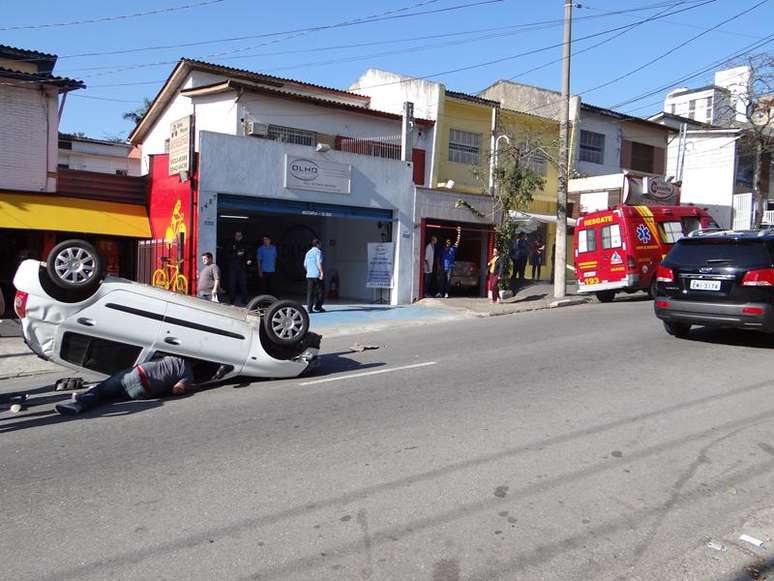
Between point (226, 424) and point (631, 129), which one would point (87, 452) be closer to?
point (226, 424)

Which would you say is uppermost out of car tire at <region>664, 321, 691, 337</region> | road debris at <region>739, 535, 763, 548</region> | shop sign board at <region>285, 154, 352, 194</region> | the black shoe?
shop sign board at <region>285, 154, 352, 194</region>

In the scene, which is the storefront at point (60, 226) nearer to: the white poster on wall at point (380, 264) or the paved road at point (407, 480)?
the white poster on wall at point (380, 264)

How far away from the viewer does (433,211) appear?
19703 mm

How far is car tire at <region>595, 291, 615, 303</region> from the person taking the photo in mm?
18117

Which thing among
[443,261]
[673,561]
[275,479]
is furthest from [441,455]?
[443,261]

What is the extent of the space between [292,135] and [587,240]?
29.9 ft

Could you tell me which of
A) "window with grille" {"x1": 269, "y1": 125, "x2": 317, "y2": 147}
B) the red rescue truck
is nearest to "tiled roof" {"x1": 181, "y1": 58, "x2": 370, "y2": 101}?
"window with grille" {"x1": 269, "y1": 125, "x2": 317, "y2": 147}

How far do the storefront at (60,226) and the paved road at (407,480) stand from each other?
9.67 metres

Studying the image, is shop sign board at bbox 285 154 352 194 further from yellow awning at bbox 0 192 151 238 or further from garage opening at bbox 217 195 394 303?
yellow awning at bbox 0 192 151 238

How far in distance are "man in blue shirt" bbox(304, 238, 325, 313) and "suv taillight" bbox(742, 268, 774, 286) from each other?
28.7 feet

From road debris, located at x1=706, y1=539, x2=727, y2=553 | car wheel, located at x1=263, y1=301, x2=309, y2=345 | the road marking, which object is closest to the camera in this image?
road debris, located at x1=706, y1=539, x2=727, y2=553

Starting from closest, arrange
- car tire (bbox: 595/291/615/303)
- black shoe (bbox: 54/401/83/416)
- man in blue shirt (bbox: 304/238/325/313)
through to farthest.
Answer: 1. black shoe (bbox: 54/401/83/416)
2. man in blue shirt (bbox: 304/238/325/313)
3. car tire (bbox: 595/291/615/303)

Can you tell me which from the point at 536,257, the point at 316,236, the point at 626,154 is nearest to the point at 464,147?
the point at 536,257

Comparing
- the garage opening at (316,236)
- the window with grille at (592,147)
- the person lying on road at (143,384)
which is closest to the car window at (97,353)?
the person lying on road at (143,384)
